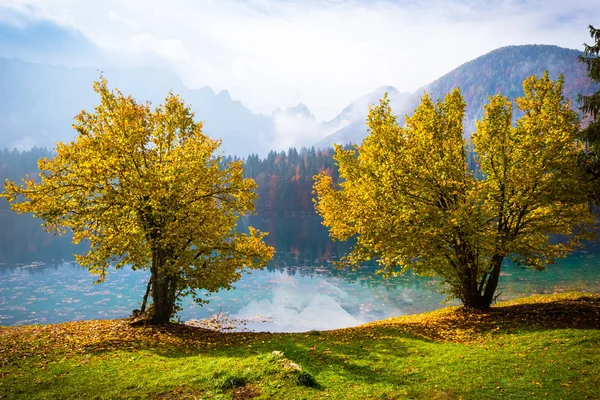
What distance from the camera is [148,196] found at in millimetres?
22453

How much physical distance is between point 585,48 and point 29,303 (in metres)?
55.0

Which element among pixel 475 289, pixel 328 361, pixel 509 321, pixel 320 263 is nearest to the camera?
pixel 328 361

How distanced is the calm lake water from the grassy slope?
626 inches

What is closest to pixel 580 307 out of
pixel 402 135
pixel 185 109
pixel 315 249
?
pixel 402 135

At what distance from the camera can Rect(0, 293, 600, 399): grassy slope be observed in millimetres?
12602

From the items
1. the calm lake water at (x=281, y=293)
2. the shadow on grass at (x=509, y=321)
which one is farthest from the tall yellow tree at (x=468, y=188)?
the calm lake water at (x=281, y=293)

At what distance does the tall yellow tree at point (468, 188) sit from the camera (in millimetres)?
21641

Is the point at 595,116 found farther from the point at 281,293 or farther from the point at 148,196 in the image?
the point at 281,293

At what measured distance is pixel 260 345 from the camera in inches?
760

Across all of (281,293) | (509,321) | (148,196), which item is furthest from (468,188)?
(281,293)

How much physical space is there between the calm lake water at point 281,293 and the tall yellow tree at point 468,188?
14.9m

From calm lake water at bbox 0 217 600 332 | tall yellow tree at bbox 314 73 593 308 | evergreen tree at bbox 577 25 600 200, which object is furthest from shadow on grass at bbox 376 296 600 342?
calm lake water at bbox 0 217 600 332

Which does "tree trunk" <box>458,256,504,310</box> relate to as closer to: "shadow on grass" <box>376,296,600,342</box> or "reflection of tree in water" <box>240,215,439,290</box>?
"shadow on grass" <box>376,296,600,342</box>

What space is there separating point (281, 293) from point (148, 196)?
99.7 feet
